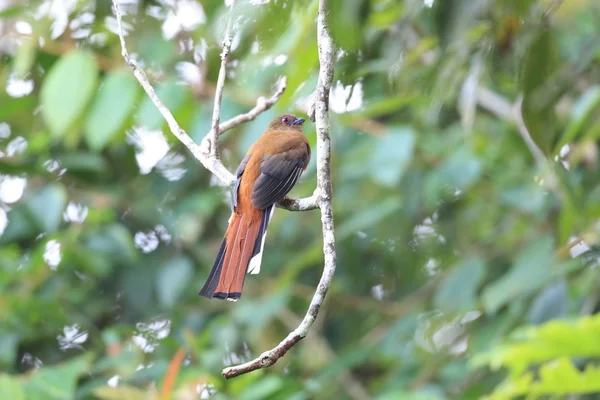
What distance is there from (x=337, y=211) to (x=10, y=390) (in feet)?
7.52

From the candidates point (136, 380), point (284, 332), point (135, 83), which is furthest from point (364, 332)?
point (135, 83)

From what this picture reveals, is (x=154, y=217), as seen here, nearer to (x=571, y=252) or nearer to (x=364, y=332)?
(x=364, y=332)

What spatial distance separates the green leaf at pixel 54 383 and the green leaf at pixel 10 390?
0.10 metres

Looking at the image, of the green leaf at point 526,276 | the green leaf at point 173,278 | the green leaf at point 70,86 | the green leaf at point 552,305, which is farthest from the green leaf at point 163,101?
the green leaf at point 552,305

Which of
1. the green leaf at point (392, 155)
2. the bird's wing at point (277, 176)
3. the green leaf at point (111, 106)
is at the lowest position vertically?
the bird's wing at point (277, 176)

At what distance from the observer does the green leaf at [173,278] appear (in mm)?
4117

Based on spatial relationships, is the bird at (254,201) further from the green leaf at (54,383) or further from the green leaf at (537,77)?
the green leaf at (54,383)

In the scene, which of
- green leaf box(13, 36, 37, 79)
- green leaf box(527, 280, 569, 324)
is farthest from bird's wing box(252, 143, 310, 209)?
green leaf box(13, 36, 37, 79)

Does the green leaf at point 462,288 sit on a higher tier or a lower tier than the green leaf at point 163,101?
lower

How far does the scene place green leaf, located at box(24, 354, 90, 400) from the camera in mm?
2785

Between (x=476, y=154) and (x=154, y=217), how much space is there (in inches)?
77.9

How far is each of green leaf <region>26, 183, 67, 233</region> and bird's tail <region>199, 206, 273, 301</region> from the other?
5.15ft

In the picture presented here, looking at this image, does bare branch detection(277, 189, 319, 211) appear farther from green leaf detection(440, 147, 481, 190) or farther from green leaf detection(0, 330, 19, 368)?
green leaf detection(0, 330, 19, 368)

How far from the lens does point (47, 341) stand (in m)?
4.54
